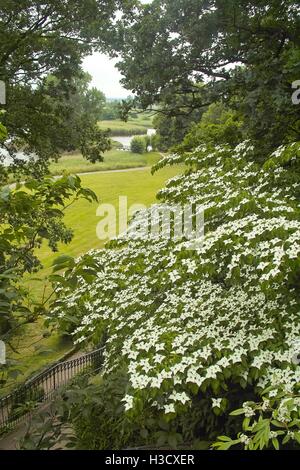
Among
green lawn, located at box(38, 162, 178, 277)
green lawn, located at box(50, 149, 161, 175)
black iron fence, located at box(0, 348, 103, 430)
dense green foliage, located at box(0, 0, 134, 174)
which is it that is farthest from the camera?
green lawn, located at box(50, 149, 161, 175)

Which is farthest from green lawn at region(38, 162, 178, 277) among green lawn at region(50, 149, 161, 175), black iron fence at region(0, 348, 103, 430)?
black iron fence at region(0, 348, 103, 430)

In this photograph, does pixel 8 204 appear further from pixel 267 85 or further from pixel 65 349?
pixel 65 349

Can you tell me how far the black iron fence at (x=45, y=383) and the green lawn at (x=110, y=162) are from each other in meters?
40.7

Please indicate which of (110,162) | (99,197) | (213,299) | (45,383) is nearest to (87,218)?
(99,197)

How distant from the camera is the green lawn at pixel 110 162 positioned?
53438mm

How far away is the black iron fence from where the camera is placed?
9875mm

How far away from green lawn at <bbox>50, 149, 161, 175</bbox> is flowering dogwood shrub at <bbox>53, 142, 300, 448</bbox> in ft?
149

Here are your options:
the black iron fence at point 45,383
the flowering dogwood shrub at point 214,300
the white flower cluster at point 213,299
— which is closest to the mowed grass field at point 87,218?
the black iron fence at point 45,383

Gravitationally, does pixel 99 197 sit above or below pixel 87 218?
above

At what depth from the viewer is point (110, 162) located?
60.0 metres

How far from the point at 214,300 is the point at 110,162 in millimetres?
56012

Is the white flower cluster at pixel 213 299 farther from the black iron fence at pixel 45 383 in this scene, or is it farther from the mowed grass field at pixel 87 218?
the mowed grass field at pixel 87 218

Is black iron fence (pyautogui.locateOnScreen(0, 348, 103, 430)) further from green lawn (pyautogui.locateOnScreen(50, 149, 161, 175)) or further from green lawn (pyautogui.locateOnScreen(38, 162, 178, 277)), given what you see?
green lawn (pyautogui.locateOnScreen(50, 149, 161, 175))

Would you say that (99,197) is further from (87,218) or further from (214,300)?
(214,300)
